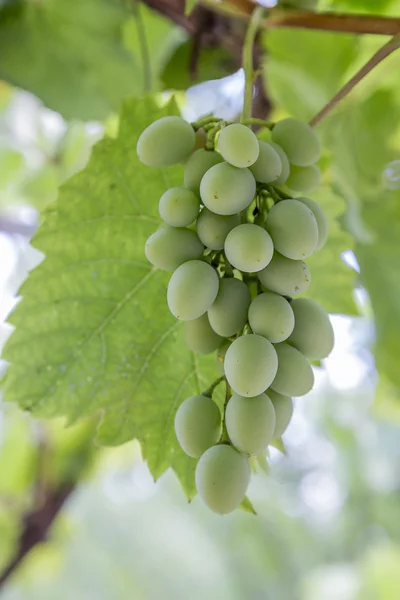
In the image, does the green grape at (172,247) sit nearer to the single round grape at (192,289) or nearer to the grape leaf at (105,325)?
the single round grape at (192,289)

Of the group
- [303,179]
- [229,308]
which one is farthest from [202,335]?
[303,179]

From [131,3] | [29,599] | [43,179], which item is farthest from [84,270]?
[29,599]

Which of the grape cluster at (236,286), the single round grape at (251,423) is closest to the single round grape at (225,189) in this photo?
the grape cluster at (236,286)

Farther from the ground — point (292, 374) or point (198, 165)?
point (198, 165)

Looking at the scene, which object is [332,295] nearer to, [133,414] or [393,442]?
[133,414]

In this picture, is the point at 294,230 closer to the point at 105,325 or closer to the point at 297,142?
the point at 297,142
